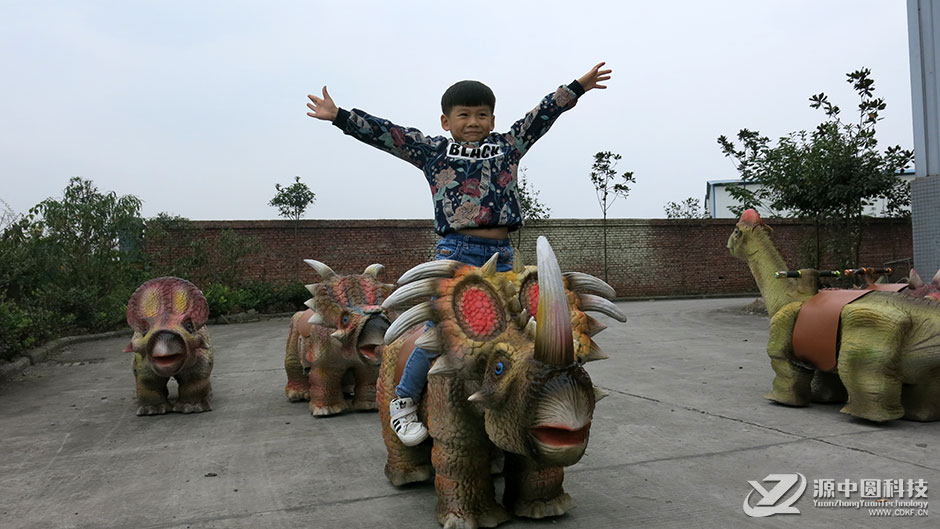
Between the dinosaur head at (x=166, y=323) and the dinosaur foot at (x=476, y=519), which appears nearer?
the dinosaur foot at (x=476, y=519)

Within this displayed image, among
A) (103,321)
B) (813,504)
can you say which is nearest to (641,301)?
(103,321)

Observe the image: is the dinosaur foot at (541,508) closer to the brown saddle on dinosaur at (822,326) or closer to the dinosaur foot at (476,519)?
the dinosaur foot at (476,519)

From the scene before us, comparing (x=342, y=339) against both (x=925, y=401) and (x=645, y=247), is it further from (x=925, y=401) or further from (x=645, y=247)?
(x=645, y=247)

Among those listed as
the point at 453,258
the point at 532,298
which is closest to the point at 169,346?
the point at 453,258

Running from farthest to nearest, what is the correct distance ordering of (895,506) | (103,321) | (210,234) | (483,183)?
(210,234) < (103,321) < (483,183) < (895,506)

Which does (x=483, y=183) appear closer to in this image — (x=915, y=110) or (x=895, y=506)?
(x=895, y=506)

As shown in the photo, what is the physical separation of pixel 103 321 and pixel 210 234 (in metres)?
4.51

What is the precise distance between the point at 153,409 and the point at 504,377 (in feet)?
13.3

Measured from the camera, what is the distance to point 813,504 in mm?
3012

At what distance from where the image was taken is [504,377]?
2418 millimetres

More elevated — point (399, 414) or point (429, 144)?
point (429, 144)

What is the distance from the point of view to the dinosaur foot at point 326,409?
5.26 m

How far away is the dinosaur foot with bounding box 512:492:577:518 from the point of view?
112 inches

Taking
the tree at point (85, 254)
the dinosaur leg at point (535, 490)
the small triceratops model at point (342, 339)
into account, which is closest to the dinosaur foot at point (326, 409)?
the small triceratops model at point (342, 339)
